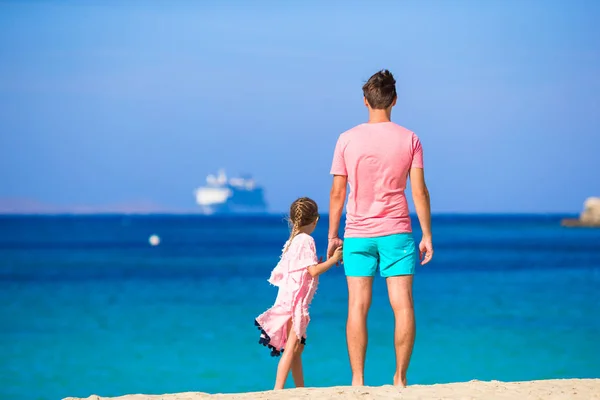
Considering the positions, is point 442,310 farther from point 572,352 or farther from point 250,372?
point 250,372

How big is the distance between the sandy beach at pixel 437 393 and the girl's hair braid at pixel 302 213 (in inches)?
42.4

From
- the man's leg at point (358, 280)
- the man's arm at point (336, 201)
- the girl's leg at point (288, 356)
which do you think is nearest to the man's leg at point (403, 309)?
the man's leg at point (358, 280)

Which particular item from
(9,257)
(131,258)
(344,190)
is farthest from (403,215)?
(9,257)

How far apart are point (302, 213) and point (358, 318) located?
800 mm

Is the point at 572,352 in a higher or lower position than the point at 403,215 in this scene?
lower

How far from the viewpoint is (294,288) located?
5930 millimetres

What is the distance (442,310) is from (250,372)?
8.99m

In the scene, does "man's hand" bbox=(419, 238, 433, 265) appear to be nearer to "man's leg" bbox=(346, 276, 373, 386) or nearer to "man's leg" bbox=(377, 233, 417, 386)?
"man's leg" bbox=(377, 233, 417, 386)

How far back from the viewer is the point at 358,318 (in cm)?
550

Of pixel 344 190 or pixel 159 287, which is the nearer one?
pixel 344 190

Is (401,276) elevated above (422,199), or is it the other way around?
(422,199)

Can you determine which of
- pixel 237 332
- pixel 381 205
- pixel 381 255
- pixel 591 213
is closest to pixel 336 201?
pixel 381 205

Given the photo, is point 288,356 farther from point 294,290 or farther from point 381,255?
point 381,255

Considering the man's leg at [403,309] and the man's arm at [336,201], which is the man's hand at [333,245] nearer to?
the man's arm at [336,201]
